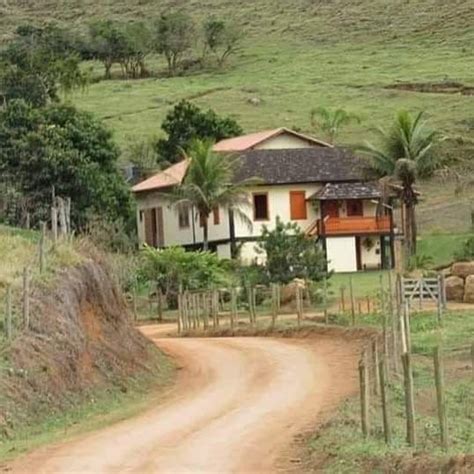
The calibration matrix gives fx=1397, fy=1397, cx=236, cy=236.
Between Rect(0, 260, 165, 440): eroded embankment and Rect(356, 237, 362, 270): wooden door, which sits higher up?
Rect(356, 237, 362, 270): wooden door

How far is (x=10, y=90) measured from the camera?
77.1 meters

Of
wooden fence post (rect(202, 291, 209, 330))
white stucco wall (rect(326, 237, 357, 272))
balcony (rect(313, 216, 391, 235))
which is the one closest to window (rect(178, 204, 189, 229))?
balcony (rect(313, 216, 391, 235))

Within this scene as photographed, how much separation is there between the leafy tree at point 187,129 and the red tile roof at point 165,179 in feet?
21.0

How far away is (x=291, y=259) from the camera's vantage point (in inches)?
2060

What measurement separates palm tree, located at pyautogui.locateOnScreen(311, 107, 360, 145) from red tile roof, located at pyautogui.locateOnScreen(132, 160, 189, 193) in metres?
14.1

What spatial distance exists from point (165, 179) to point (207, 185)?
7.12 m

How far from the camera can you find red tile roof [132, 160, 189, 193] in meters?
66.9

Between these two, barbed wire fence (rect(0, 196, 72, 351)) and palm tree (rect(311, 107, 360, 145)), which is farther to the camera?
palm tree (rect(311, 107, 360, 145))

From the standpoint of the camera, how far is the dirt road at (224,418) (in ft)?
57.8

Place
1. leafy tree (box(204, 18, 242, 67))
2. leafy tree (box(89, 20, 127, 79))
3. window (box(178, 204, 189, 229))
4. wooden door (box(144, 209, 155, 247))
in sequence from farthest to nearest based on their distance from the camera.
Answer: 1. leafy tree (box(204, 18, 242, 67))
2. leafy tree (box(89, 20, 127, 79))
3. wooden door (box(144, 209, 155, 247))
4. window (box(178, 204, 189, 229))

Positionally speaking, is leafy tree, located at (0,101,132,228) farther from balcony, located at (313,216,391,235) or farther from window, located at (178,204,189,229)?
balcony, located at (313,216,391,235)

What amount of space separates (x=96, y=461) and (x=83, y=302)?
1108cm

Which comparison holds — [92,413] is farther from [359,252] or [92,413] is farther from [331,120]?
[331,120]

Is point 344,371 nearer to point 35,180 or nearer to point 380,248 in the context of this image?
point 35,180
